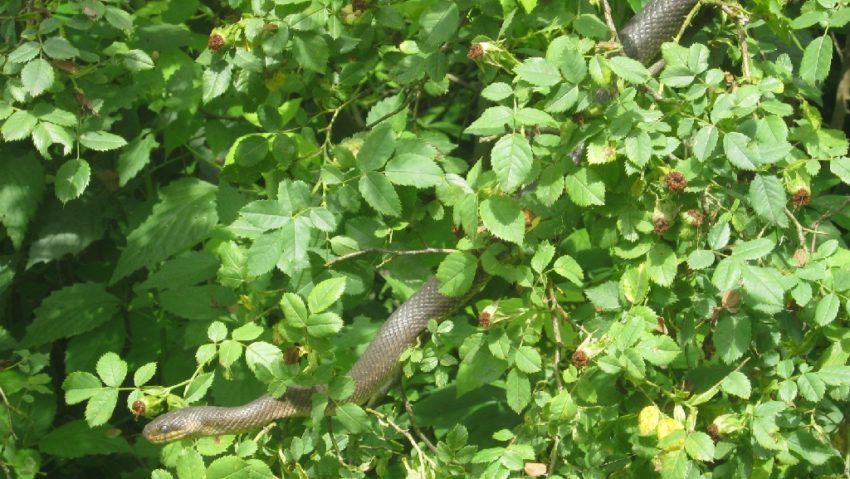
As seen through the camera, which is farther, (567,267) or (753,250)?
(567,267)

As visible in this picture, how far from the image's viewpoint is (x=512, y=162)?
1.77 meters

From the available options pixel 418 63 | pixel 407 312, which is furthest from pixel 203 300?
pixel 418 63

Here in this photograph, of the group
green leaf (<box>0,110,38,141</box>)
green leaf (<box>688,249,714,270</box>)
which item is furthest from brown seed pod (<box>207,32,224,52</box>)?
green leaf (<box>688,249,714,270</box>)

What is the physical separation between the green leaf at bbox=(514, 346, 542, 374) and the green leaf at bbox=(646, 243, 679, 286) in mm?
243

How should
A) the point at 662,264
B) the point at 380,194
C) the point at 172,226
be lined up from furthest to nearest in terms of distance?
1. the point at 172,226
2. the point at 380,194
3. the point at 662,264

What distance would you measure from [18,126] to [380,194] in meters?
0.81

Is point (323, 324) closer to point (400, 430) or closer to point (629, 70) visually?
point (400, 430)

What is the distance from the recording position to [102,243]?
149 inches

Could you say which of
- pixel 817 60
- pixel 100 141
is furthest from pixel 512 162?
pixel 100 141

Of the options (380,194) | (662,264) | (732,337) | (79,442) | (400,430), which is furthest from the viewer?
(79,442)

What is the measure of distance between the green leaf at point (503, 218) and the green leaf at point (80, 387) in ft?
2.54

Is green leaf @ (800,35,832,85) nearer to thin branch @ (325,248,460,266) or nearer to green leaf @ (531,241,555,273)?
green leaf @ (531,241,555,273)

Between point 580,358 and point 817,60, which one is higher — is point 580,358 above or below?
below

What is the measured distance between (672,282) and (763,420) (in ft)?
1.08
